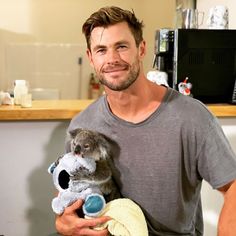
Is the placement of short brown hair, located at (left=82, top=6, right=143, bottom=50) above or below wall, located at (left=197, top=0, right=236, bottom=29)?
below

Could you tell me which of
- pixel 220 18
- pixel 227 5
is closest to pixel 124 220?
pixel 220 18

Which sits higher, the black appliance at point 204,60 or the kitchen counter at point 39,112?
the black appliance at point 204,60

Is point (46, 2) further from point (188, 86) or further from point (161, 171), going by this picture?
point (161, 171)

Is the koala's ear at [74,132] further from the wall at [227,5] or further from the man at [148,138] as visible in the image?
the wall at [227,5]

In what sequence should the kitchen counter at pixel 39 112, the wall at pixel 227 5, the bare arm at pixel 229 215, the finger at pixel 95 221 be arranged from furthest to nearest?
1. the wall at pixel 227 5
2. the kitchen counter at pixel 39 112
3. the finger at pixel 95 221
4. the bare arm at pixel 229 215

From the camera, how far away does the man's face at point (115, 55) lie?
1016mm

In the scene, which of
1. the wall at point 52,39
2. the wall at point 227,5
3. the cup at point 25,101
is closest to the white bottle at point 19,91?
the cup at point 25,101

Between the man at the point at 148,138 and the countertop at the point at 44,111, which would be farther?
the countertop at the point at 44,111

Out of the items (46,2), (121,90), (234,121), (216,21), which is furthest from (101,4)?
(121,90)

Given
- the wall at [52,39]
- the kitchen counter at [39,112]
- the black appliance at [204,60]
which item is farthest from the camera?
the wall at [52,39]

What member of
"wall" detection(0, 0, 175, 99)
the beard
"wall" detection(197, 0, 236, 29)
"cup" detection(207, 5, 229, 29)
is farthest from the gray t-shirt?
"wall" detection(0, 0, 175, 99)

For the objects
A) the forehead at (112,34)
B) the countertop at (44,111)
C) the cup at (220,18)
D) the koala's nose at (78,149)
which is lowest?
the koala's nose at (78,149)

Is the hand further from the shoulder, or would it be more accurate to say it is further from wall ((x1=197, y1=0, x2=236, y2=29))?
wall ((x1=197, y1=0, x2=236, y2=29))

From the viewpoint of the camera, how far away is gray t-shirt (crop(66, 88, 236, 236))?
1031 millimetres
